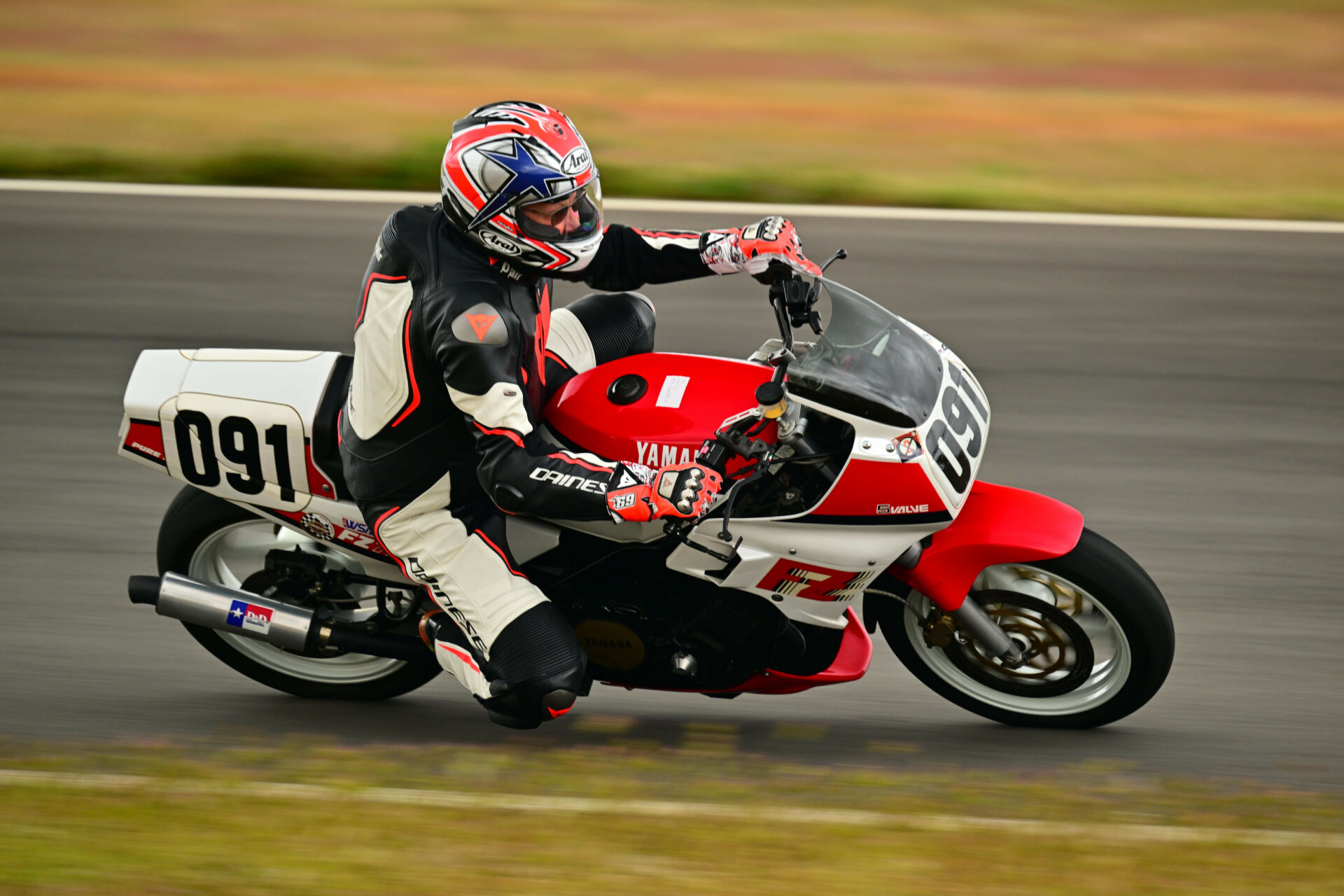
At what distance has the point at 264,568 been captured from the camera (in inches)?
172

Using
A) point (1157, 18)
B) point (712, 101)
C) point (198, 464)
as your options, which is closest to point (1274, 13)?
point (1157, 18)

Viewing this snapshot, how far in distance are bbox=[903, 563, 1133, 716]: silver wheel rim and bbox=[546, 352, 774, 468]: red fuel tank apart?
33.8 inches

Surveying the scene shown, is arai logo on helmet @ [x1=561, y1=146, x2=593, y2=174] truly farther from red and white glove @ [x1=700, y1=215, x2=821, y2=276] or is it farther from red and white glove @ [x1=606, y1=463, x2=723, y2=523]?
red and white glove @ [x1=606, y1=463, x2=723, y2=523]

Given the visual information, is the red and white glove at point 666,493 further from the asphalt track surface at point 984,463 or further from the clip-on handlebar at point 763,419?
the asphalt track surface at point 984,463

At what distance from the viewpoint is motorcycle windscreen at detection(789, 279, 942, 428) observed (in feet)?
11.5

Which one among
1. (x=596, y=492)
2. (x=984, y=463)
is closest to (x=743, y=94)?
(x=984, y=463)

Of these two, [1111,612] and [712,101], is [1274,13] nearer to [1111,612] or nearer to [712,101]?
[712,101]

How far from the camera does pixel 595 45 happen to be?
13.2 meters

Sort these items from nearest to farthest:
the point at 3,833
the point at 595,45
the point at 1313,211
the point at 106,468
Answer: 1. the point at 3,833
2. the point at 106,468
3. the point at 1313,211
4. the point at 595,45

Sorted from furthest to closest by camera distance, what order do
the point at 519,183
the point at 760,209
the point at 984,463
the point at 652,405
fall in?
1. the point at 760,209
2. the point at 984,463
3. the point at 652,405
4. the point at 519,183

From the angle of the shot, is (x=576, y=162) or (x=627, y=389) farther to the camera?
(x=627, y=389)

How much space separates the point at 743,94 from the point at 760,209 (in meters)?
3.37

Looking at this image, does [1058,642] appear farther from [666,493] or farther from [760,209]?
[760,209]

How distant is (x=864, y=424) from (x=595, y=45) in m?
10.5
